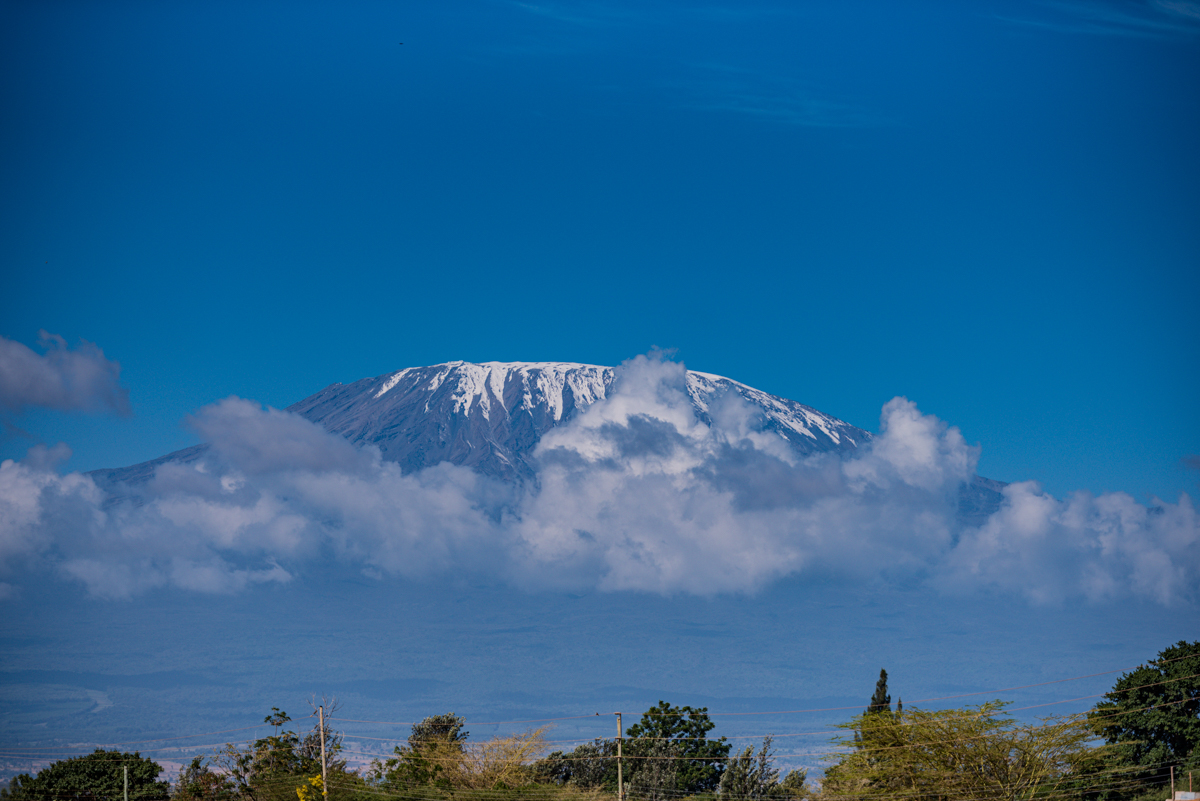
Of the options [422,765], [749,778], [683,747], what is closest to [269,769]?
[422,765]

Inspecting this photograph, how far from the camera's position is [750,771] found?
71375 mm

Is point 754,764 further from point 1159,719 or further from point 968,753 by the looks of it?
point 968,753

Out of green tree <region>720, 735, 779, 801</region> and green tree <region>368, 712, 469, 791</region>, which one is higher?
green tree <region>368, 712, 469, 791</region>

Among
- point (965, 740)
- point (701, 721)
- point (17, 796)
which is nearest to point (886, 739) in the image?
point (965, 740)

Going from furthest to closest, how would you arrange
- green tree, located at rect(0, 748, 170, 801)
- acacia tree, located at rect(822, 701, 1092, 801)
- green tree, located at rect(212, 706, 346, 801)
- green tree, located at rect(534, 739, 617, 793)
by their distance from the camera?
green tree, located at rect(534, 739, 617, 793), green tree, located at rect(0, 748, 170, 801), green tree, located at rect(212, 706, 346, 801), acacia tree, located at rect(822, 701, 1092, 801)

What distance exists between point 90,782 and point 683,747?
3837cm

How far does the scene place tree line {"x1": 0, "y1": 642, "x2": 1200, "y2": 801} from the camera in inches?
2004

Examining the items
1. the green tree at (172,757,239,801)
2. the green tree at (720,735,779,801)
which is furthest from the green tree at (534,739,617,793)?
the green tree at (172,757,239,801)

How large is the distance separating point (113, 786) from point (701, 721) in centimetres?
4105

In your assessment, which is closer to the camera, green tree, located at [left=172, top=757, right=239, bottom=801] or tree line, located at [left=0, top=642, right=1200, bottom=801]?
tree line, located at [left=0, top=642, right=1200, bottom=801]

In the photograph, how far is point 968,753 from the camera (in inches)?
1993

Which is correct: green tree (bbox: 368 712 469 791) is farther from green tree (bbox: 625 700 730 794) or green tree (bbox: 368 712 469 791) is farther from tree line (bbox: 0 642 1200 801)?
green tree (bbox: 625 700 730 794)

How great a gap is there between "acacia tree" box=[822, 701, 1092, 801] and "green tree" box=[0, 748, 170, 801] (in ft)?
126

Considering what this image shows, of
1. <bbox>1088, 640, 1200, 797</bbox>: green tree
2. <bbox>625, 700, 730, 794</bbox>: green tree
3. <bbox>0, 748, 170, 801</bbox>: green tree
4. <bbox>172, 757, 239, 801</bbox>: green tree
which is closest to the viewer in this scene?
<bbox>0, 748, 170, 801</bbox>: green tree
